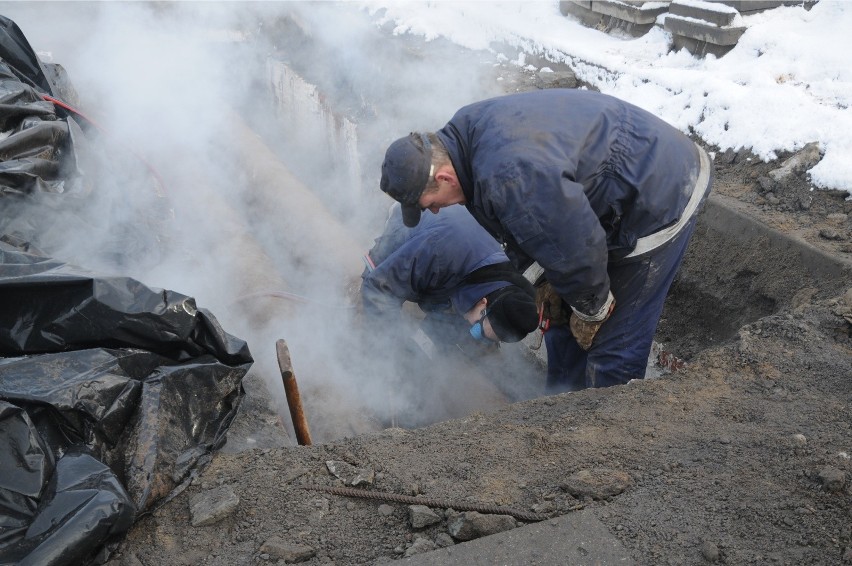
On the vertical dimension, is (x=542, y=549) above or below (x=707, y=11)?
below

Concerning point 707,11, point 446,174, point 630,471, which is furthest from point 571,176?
point 707,11

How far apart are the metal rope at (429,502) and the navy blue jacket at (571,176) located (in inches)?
41.2

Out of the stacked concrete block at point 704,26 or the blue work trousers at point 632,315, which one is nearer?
the blue work trousers at point 632,315

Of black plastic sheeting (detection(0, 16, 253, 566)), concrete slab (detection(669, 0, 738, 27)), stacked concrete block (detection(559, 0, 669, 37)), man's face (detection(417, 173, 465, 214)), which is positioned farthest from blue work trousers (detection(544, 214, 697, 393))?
stacked concrete block (detection(559, 0, 669, 37))

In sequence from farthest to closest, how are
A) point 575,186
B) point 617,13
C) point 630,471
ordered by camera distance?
1. point 617,13
2. point 575,186
3. point 630,471

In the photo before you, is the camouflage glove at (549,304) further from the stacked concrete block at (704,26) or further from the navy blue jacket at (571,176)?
the stacked concrete block at (704,26)

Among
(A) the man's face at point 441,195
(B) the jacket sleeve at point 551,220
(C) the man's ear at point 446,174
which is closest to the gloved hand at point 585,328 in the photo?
(B) the jacket sleeve at point 551,220

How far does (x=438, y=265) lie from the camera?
13.1 ft

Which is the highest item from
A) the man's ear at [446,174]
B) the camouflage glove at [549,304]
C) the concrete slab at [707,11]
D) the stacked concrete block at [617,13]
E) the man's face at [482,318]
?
the concrete slab at [707,11]

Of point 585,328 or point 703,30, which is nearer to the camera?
point 585,328

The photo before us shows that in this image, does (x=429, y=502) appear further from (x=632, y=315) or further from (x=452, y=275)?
(x=452, y=275)

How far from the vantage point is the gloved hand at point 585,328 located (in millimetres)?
3330

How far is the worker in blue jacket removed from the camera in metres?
2.64

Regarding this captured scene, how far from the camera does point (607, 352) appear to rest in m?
3.53
